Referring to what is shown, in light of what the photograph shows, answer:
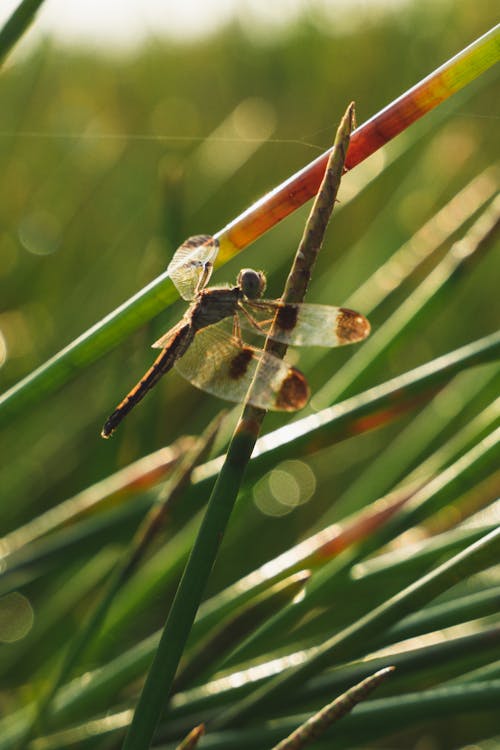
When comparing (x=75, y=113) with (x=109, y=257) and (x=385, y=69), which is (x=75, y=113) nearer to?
(x=109, y=257)

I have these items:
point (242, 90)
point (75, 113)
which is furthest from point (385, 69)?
point (75, 113)

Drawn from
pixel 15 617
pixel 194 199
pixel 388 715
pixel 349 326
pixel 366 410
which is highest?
pixel 194 199

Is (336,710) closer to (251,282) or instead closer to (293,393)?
(293,393)

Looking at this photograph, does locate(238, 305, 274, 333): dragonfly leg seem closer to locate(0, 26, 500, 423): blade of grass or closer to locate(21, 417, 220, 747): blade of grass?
locate(21, 417, 220, 747): blade of grass

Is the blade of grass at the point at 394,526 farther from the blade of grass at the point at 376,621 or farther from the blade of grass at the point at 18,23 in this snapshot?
the blade of grass at the point at 18,23

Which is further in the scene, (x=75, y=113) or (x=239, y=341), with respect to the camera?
(x=75, y=113)

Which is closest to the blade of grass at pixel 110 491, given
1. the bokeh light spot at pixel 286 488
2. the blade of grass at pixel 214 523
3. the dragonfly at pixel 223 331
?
the dragonfly at pixel 223 331

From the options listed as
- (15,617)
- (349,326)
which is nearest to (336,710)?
(349,326)
